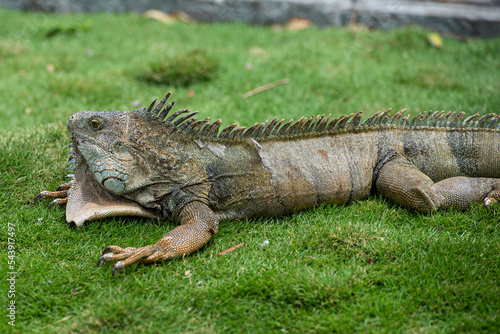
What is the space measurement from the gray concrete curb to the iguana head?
661 centimetres

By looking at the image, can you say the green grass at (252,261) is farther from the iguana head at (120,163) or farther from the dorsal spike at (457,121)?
the dorsal spike at (457,121)

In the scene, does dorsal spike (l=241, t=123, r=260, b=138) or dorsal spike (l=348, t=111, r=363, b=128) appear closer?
dorsal spike (l=241, t=123, r=260, b=138)

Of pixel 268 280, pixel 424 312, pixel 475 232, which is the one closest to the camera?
pixel 424 312

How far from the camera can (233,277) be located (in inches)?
128

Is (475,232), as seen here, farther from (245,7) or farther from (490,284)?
(245,7)

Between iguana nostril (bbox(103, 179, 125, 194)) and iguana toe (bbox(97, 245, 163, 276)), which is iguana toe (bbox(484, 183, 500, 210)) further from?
iguana nostril (bbox(103, 179, 125, 194))

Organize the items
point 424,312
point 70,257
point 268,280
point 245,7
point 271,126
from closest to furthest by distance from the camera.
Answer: point 424,312
point 268,280
point 70,257
point 271,126
point 245,7

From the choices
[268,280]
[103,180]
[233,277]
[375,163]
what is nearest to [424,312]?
[268,280]

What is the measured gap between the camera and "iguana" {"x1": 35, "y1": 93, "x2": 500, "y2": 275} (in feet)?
12.0

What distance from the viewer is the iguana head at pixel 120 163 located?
3.62m

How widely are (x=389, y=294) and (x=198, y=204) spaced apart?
5.11 feet

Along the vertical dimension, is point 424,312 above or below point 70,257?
above

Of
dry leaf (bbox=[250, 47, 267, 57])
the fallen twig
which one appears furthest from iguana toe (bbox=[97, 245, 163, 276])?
dry leaf (bbox=[250, 47, 267, 57])

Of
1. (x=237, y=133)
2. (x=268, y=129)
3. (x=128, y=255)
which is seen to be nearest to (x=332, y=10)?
(x=268, y=129)
